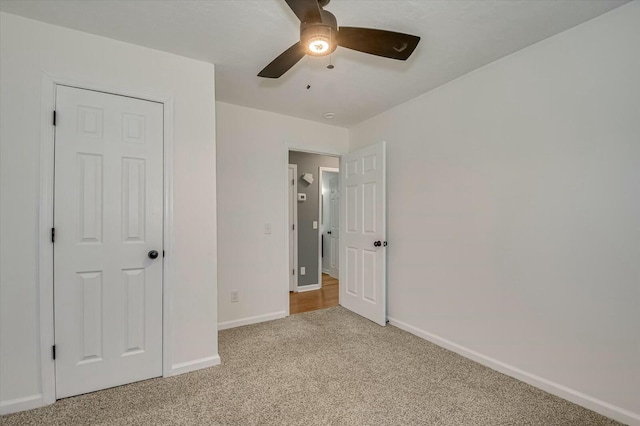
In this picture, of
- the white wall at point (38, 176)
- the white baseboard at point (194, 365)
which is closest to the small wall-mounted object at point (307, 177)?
the white wall at point (38, 176)

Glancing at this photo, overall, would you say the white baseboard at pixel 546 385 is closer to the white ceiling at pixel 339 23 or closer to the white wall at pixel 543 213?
the white wall at pixel 543 213

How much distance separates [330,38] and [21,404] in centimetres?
Result: 281

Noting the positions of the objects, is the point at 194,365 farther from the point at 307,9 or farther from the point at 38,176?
the point at 307,9

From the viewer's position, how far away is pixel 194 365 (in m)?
2.33

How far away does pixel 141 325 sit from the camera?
2.16m

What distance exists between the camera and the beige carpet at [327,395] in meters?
1.77

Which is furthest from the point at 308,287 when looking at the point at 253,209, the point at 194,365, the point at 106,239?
the point at 106,239

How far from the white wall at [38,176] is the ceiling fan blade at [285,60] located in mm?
835

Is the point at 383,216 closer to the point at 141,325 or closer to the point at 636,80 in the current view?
the point at 636,80

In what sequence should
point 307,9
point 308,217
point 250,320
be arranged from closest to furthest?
point 307,9 < point 250,320 < point 308,217

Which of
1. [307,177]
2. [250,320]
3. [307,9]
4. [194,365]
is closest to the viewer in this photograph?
[307,9]

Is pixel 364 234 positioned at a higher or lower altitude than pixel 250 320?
higher

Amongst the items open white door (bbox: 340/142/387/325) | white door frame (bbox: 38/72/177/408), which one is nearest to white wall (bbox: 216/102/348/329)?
open white door (bbox: 340/142/387/325)

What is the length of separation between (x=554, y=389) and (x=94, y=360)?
3.15 meters
